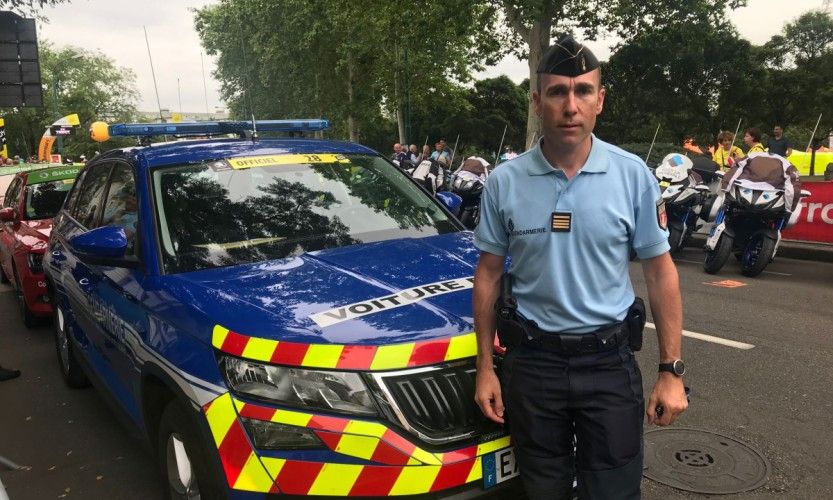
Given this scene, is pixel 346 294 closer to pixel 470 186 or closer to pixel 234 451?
pixel 234 451

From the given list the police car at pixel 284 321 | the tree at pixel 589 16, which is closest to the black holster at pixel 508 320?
the police car at pixel 284 321

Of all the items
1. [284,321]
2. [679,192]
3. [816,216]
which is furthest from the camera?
[816,216]

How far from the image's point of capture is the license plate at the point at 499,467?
2197 millimetres

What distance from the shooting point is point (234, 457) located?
219 cm

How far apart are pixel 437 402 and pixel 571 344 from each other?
0.49m

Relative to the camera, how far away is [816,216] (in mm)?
9531

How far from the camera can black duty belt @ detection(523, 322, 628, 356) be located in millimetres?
A: 1980

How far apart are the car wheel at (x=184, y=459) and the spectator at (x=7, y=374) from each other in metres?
3.33

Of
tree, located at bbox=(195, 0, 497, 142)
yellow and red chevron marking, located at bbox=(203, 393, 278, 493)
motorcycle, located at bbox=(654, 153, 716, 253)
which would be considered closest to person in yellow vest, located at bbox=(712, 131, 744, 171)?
motorcycle, located at bbox=(654, 153, 716, 253)

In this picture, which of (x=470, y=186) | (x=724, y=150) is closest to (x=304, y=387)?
(x=470, y=186)

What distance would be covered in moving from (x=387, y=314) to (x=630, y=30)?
23438 millimetres

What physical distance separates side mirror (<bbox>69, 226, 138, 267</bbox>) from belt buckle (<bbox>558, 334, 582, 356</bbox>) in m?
1.99

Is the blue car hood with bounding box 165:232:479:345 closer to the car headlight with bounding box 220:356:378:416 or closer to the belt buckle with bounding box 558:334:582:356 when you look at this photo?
the car headlight with bounding box 220:356:378:416

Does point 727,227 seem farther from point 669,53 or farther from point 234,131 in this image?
point 669,53
